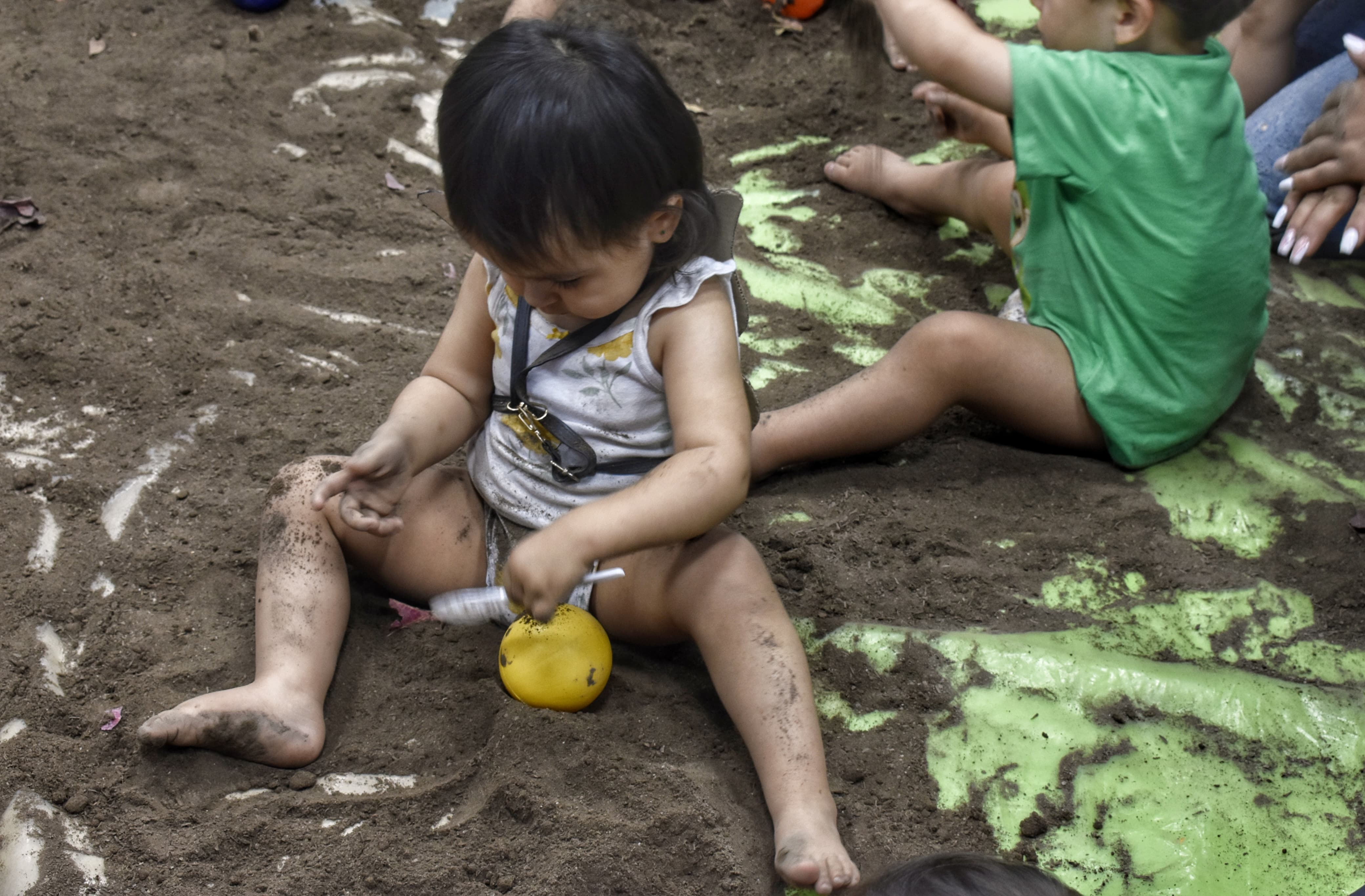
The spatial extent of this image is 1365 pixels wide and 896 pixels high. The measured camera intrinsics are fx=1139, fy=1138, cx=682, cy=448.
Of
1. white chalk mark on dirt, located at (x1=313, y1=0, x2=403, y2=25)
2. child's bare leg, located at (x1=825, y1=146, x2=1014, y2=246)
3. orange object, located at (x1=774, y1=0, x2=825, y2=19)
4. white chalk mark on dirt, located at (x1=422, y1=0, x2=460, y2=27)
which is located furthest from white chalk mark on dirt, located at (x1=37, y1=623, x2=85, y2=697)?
orange object, located at (x1=774, y1=0, x2=825, y2=19)

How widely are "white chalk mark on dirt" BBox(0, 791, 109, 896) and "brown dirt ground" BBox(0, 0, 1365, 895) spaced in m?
0.02

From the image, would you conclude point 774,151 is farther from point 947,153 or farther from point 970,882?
point 970,882

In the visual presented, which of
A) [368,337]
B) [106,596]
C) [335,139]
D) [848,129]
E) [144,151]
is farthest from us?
[848,129]

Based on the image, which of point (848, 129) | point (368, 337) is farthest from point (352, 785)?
point (848, 129)

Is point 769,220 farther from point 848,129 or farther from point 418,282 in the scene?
point 418,282

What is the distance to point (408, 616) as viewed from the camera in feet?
6.11

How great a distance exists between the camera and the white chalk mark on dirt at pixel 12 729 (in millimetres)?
1569

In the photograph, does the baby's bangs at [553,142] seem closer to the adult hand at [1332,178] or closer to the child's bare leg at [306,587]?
the child's bare leg at [306,587]

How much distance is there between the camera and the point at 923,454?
7.53ft

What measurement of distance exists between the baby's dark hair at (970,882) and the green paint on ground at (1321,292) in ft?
7.07

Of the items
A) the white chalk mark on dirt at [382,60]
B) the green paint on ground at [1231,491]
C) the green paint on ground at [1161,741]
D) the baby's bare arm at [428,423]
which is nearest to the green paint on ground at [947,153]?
the green paint on ground at [1231,491]

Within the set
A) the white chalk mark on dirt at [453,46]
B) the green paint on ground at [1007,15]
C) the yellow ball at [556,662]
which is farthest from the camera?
the green paint on ground at [1007,15]

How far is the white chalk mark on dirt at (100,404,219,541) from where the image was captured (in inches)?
76.6

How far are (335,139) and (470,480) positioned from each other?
1.56 metres
